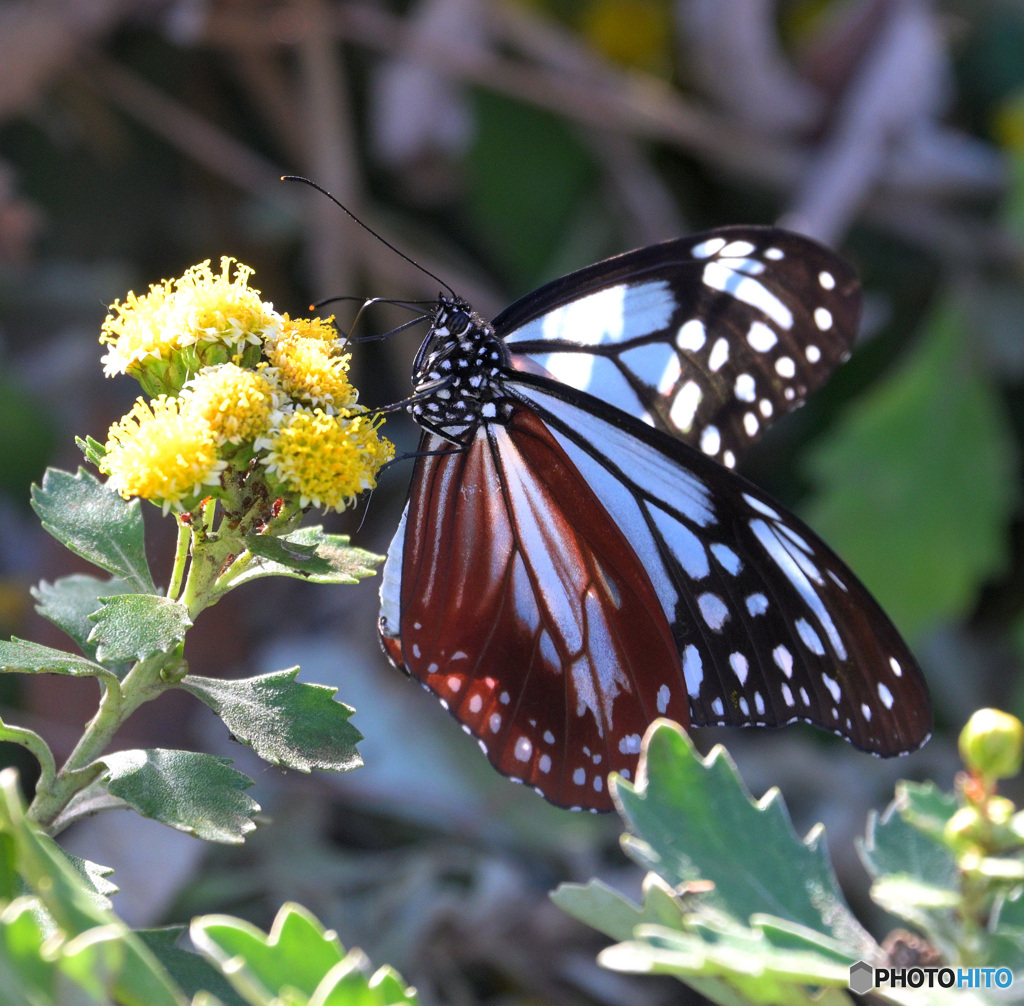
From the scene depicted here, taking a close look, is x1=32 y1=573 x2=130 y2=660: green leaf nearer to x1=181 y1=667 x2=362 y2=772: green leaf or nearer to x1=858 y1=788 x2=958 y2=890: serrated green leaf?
x1=181 y1=667 x2=362 y2=772: green leaf

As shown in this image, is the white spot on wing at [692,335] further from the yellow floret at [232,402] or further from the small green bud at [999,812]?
the small green bud at [999,812]

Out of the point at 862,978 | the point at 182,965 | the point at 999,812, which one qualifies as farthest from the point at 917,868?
the point at 182,965

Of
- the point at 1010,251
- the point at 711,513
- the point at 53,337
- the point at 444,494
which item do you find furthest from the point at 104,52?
the point at 1010,251

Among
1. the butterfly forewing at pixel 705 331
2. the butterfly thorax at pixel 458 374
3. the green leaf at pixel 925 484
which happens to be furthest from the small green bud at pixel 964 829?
the green leaf at pixel 925 484

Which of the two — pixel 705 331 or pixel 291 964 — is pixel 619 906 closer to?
pixel 291 964

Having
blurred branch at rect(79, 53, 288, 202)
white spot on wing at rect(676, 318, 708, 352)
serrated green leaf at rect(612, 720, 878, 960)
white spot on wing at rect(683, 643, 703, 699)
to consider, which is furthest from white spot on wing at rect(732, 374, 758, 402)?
blurred branch at rect(79, 53, 288, 202)

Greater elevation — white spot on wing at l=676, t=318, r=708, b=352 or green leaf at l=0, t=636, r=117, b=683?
white spot on wing at l=676, t=318, r=708, b=352

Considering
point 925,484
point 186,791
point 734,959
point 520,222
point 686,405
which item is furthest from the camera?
point 520,222
